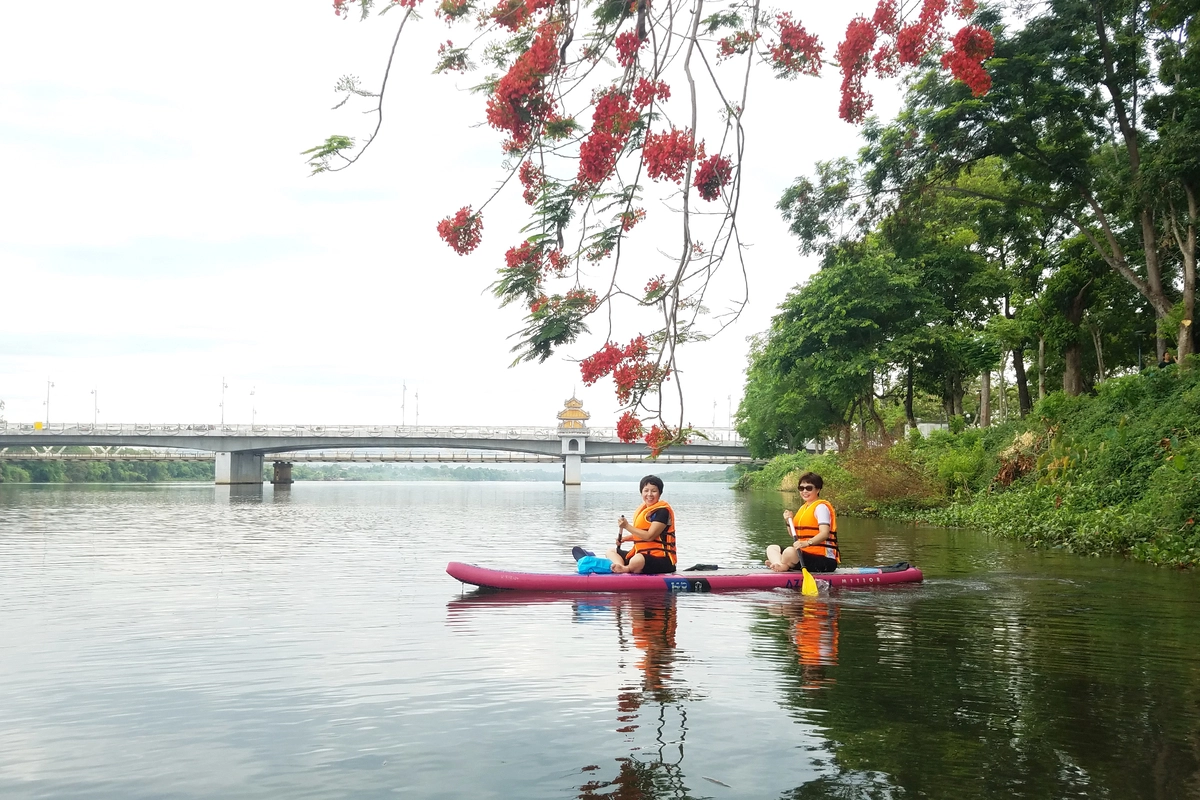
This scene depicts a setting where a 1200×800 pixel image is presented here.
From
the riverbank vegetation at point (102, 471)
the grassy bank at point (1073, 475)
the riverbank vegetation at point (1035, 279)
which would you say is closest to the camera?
the grassy bank at point (1073, 475)

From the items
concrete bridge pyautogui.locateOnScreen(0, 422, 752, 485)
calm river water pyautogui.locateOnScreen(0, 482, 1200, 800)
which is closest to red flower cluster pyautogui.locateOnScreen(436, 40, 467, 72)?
calm river water pyautogui.locateOnScreen(0, 482, 1200, 800)

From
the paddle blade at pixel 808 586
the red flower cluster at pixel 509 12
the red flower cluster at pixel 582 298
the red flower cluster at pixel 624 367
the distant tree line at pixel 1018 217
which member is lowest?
the paddle blade at pixel 808 586

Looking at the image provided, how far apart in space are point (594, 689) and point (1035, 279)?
99.8 ft

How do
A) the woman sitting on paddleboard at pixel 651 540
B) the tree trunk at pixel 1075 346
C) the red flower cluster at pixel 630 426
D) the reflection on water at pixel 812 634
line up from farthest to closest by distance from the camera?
1. the tree trunk at pixel 1075 346
2. the woman sitting on paddleboard at pixel 651 540
3. the reflection on water at pixel 812 634
4. the red flower cluster at pixel 630 426

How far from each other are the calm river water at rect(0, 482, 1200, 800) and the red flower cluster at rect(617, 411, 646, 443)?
199 centimetres

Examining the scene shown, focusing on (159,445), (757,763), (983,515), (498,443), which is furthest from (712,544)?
(159,445)

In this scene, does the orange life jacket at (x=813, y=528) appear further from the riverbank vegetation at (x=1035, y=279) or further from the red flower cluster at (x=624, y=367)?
the red flower cluster at (x=624, y=367)

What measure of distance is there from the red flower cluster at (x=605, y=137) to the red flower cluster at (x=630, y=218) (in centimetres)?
39

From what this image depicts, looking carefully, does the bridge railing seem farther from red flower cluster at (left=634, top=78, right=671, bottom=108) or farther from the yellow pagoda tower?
red flower cluster at (left=634, top=78, right=671, bottom=108)

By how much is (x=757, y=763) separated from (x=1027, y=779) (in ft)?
4.99

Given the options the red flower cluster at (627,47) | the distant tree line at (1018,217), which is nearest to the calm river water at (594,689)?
the red flower cluster at (627,47)

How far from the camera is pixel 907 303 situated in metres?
36.2

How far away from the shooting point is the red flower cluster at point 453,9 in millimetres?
6598

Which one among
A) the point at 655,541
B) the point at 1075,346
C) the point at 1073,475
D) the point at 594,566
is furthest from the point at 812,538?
the point at 1075,346
